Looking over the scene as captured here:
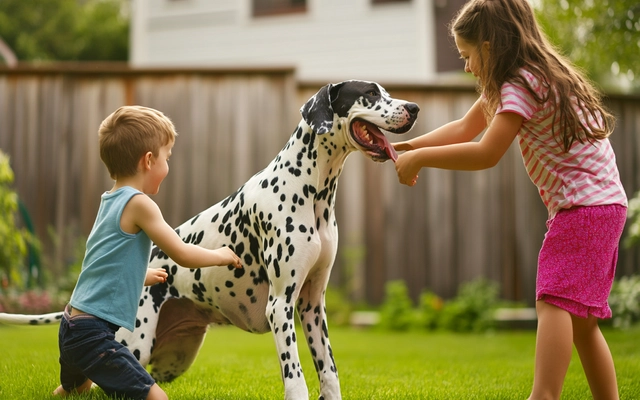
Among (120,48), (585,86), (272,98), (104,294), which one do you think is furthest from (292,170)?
(120,48)

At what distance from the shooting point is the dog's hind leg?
348cm

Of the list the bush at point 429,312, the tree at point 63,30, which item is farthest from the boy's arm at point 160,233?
the tree at point 63,30

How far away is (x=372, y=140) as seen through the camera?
121 inches

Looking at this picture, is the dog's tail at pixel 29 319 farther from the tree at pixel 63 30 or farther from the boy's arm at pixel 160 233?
the tree at pixel 63 30

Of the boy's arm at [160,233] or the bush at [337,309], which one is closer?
the boy's arm at [160,233]

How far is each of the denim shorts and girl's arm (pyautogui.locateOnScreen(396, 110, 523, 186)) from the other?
4.55 ft

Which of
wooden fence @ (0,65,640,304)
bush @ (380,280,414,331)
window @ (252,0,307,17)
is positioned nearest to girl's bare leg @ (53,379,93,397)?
wooden fence @ (0,65,640,304)

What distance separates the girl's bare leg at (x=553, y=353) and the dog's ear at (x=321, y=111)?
1.23 m

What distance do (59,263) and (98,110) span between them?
5.73 ft

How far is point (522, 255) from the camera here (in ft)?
25.7

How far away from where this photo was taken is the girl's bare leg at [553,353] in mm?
2752

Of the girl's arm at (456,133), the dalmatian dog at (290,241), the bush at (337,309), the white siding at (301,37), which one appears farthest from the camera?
the white siding at (301,37)

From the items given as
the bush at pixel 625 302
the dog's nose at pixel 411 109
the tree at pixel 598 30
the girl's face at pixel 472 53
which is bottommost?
the bush at pixel 625 302

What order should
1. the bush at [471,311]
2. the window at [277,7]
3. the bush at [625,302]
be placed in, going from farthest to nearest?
the window at [277,7], the bush at [471,311], the bush at [625,302]
